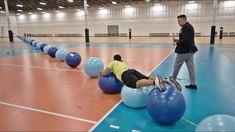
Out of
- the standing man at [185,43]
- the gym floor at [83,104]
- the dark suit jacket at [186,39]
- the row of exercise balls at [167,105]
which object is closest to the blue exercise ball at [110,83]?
the gym floor at [83,104]

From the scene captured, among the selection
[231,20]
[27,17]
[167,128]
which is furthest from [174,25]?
[27,17]

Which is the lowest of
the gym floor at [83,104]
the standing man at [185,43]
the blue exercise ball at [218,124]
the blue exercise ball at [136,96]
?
→ the gym floor at [83,104]

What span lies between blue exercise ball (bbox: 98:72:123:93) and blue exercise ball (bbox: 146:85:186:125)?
1614 millimetres

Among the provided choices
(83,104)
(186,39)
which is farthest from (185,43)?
(83,104)

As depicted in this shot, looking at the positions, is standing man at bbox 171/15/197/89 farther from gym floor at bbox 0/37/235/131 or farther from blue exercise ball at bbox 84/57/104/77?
blue exercise ball at bbox 84/57/104/77

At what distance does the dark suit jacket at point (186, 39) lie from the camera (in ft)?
15.5

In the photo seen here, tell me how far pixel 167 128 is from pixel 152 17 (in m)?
33.5

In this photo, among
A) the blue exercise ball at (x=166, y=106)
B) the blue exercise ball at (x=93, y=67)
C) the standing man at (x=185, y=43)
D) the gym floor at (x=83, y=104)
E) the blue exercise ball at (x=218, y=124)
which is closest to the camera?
the blue exercise ball at (x=218, y=124)

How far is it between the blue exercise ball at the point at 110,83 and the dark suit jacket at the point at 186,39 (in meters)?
1.82

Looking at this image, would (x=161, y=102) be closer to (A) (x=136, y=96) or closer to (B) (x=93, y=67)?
(A) (x=136, y=96)

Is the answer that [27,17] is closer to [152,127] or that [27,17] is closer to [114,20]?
[114,20]

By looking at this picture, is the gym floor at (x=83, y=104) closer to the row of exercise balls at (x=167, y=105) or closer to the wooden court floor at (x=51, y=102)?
the wooden court floor at (x=51, y=102)

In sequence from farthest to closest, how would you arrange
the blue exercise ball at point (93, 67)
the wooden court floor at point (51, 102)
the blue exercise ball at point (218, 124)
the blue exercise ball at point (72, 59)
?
the blue exercise ball at point (72, 59)
the blue exercise ball at point (93, 67)
the wooden court floor at point (51, 102)
the blue exercise ball at point (218, 124)

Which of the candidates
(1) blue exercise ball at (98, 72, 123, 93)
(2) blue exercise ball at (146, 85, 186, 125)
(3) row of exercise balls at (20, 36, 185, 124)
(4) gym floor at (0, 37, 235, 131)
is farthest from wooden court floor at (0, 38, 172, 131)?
(2) blue exercise ball at (146, 85, 186, 125)
